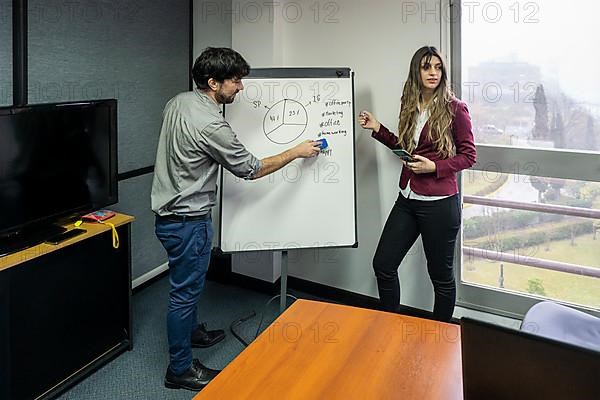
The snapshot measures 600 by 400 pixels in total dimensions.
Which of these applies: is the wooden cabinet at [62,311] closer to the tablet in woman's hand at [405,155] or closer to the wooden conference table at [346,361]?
the wooden conference table at [346,361]

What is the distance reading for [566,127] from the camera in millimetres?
2736

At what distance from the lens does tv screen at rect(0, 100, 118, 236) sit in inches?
86.3

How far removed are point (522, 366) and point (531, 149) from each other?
218 cm

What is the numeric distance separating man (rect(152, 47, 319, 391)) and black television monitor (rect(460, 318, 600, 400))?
63.0 inches

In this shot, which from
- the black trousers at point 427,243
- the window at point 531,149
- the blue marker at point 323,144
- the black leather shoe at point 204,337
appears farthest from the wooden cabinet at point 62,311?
the window at point 531,149

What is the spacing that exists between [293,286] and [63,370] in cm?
162

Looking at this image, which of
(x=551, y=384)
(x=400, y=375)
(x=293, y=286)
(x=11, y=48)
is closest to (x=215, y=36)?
(x=11, y=48)

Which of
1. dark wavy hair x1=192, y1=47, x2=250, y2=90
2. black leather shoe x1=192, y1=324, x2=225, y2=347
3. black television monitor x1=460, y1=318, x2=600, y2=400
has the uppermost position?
dark wavy hair x1=192, y1=47, x2=250, y2=90

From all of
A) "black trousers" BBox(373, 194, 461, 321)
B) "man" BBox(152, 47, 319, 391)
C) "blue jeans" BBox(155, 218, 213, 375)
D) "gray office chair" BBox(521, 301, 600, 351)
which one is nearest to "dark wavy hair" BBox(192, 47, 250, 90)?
"man" BBox(152, 47, 319, 391)

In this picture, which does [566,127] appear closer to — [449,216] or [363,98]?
[449,216]

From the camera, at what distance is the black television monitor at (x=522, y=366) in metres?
0.84

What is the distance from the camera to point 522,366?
2.95 ft

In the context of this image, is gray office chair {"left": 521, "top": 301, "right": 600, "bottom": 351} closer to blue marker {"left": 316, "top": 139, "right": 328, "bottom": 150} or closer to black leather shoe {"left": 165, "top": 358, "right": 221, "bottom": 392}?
blue marker {"left": 316, "top": 139, "right": 328, "bottom": 150}

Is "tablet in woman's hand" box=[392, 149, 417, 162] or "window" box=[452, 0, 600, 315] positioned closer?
"tablet in woman's hand" box=[392, 149, 417, 162]
